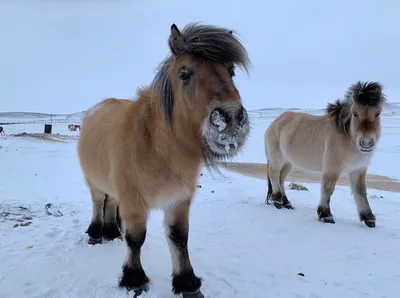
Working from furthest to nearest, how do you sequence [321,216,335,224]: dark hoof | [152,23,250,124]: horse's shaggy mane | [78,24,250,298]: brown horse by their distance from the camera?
1. [321,216,335,224]: dark hoof
2. [152,23,250,124]: horse's shaggy mane
3. [78,24,250,298]: brown horse

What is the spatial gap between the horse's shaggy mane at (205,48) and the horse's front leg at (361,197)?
4.01 m

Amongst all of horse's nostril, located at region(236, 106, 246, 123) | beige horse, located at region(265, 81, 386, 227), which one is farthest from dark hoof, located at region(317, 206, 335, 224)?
horse's nostril, located at region(236, 106, 246, 123)

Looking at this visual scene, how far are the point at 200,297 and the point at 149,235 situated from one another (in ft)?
5.88

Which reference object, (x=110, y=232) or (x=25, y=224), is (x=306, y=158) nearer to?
(x=110, y=232)

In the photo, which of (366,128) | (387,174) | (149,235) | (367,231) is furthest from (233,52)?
(387,174)

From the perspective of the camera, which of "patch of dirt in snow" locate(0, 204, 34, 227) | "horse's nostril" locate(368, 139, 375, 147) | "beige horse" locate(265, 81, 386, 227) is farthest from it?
"beige horse" locate(265, 81, 386, 227)

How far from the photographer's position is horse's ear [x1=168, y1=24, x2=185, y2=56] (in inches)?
108

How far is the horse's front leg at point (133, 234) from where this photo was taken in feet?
10.2

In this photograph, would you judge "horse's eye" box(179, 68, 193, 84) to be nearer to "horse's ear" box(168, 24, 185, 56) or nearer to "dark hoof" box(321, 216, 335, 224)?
"horse's ear" box(168, 24, 185, 56)

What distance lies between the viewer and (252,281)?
3.45 metres

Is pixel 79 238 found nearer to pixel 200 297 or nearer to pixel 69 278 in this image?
pixel 69 278

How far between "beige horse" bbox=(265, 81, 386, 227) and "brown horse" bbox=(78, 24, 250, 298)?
342 cm

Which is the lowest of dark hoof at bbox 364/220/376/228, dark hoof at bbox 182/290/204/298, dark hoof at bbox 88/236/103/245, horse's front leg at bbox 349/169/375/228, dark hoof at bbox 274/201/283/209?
dark hoof at bbox 88/236/103/245

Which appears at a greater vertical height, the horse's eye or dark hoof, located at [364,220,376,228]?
the horse's eye
